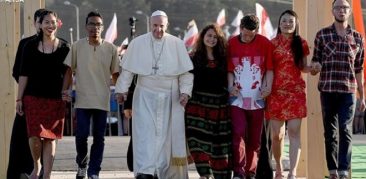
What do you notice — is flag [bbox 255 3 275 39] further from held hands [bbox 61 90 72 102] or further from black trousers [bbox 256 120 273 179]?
held hands [bbox 61 90 72 102]

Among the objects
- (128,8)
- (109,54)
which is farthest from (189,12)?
(109,54)

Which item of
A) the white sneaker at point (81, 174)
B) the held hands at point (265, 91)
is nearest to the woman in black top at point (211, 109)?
the held hands at point (265, 91)

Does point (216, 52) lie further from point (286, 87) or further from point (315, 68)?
point (315, 68)

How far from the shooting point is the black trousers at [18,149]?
1123 cm

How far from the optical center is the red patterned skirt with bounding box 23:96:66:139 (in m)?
11.0

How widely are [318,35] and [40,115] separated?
316cm

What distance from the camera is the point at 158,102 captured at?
10.9 metres

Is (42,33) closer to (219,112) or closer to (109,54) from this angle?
(109,54)

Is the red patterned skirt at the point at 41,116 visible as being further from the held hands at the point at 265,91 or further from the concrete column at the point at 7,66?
the held hands at the point at 265,91

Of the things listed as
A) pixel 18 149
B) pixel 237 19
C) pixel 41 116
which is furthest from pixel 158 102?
pixel 237 19

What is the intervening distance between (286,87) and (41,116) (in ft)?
8.90

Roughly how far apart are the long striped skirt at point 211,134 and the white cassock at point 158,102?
0.16 meters

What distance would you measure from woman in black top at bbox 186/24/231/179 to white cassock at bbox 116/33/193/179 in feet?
0.54

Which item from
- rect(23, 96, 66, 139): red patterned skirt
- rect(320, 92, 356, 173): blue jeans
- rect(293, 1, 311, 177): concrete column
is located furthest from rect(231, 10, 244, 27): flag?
rect(23, 96, 66, 139): red patterned skirt
